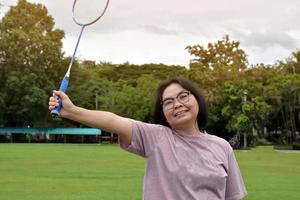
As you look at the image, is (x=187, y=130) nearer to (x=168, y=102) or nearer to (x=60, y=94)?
(x=168, y=102)

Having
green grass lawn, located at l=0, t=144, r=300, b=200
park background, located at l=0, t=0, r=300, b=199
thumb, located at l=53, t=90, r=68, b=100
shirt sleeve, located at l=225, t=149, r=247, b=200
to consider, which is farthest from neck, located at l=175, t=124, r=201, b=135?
park background, located at l=0, t=0, r=300, b=199

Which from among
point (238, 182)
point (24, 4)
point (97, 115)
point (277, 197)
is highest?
point (24, 4)

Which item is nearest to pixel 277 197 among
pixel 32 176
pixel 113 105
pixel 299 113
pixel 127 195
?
pixel 127 195

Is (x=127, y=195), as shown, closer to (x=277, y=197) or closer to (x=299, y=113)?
(x=277, y=197)

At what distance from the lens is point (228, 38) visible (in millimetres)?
56531

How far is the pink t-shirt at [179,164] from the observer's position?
9.20ft

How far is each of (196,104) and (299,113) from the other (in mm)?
46542

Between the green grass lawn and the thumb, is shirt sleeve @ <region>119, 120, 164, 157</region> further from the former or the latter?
the green grass lawn

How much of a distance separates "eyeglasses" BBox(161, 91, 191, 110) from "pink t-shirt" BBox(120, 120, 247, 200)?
0.11 metres

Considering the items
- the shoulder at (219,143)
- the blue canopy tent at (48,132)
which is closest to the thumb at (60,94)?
the shoulder at (219,143)

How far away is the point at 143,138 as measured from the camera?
9.58ft

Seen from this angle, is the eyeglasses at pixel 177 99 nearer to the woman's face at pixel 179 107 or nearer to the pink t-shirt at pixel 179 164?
the woman's face at pixel 179 107

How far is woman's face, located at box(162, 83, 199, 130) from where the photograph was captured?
299 cm

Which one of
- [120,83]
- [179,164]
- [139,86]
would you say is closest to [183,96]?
[179,164]
